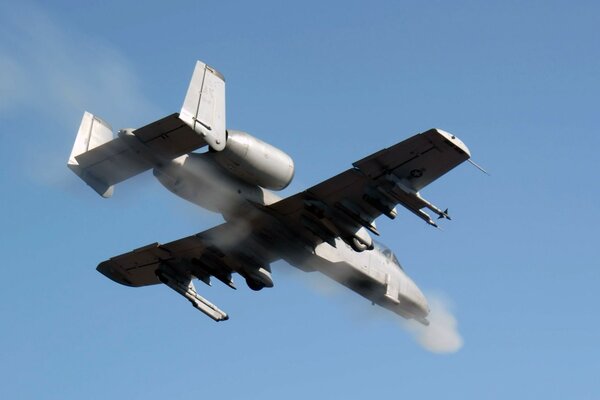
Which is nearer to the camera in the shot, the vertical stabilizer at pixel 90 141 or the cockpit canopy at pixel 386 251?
the vertical stabilizer at pixel 90 141

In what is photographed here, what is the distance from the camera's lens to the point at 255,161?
3192 centimetres

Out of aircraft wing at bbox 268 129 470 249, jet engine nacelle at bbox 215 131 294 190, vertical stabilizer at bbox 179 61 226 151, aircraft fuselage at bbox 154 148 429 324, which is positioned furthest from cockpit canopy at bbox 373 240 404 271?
vertical stabilizer at bbox 179 61 226 151

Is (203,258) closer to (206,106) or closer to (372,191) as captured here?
(372,191)

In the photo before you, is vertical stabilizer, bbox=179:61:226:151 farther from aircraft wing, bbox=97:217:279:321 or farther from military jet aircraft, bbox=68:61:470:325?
aircraft wing, bbox=97:217:279:321

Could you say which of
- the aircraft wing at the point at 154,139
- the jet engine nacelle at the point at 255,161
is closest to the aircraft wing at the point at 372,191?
the jet engine nacelle at the point at 255,161

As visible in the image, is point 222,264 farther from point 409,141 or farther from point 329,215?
point 409,141

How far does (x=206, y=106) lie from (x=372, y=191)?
589 centimetres

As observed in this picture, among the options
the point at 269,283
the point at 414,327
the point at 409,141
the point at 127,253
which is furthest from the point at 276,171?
the point at 414,327

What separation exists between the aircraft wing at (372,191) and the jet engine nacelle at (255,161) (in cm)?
134

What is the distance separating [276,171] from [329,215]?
2755 millimetres

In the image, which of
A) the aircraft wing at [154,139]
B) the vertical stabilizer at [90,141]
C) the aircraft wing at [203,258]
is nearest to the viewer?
the aircraft wing at [154,139]

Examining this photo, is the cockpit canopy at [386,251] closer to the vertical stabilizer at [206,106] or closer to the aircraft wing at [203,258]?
the aircraft wing at [203,258]

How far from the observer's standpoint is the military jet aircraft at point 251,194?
1211 inches

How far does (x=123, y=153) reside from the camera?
31219 millimetres
